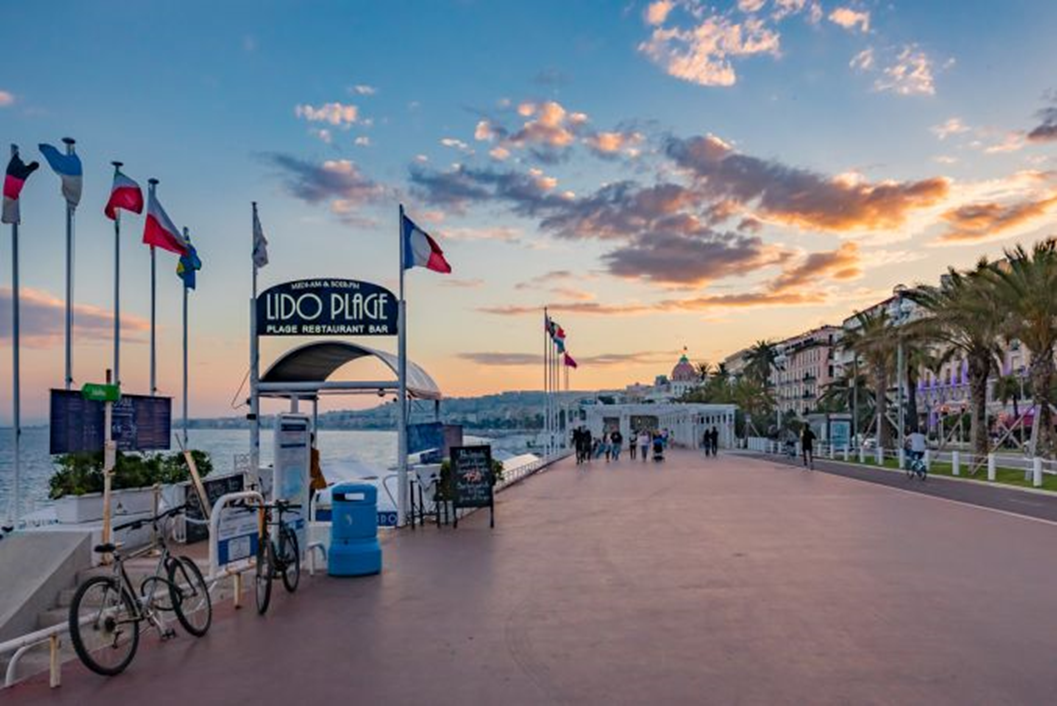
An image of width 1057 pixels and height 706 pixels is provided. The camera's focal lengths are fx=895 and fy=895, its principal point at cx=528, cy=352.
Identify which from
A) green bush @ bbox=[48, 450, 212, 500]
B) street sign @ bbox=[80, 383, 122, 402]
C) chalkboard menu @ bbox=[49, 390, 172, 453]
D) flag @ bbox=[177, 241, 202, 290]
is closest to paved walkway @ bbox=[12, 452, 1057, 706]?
street sign @ bbox=[80, 383, 122, 402]

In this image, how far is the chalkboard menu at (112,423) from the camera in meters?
12.8

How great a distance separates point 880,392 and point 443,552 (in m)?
38.9

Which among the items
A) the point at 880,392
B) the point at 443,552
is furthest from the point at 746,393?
the point at 443,552

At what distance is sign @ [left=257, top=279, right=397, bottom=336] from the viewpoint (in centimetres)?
1496

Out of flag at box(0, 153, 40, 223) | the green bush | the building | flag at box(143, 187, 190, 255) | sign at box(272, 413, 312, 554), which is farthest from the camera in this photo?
the building

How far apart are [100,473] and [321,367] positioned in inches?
182

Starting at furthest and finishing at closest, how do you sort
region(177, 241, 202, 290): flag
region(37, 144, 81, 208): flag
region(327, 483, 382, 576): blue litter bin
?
region(177, 241, 202, 290): flag < region(37, 144, 81, 208): flag < region(327, 483, 382, 576): blue litter bin

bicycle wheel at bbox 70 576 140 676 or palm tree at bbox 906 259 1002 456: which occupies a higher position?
palm tree at bbox 906 259 1002 456

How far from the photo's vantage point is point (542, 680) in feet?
20.5

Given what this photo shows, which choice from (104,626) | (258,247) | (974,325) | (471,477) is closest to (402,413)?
(471,477)

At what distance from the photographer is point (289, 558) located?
31.0 feet

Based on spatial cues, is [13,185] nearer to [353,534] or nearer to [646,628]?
[353,534]

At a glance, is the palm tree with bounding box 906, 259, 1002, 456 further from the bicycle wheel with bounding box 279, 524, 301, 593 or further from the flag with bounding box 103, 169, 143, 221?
the bicycle wheel with bounding box 279, 524, 301, 593

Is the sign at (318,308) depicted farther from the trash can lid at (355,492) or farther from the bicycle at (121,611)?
the bicycle at (121,611)
